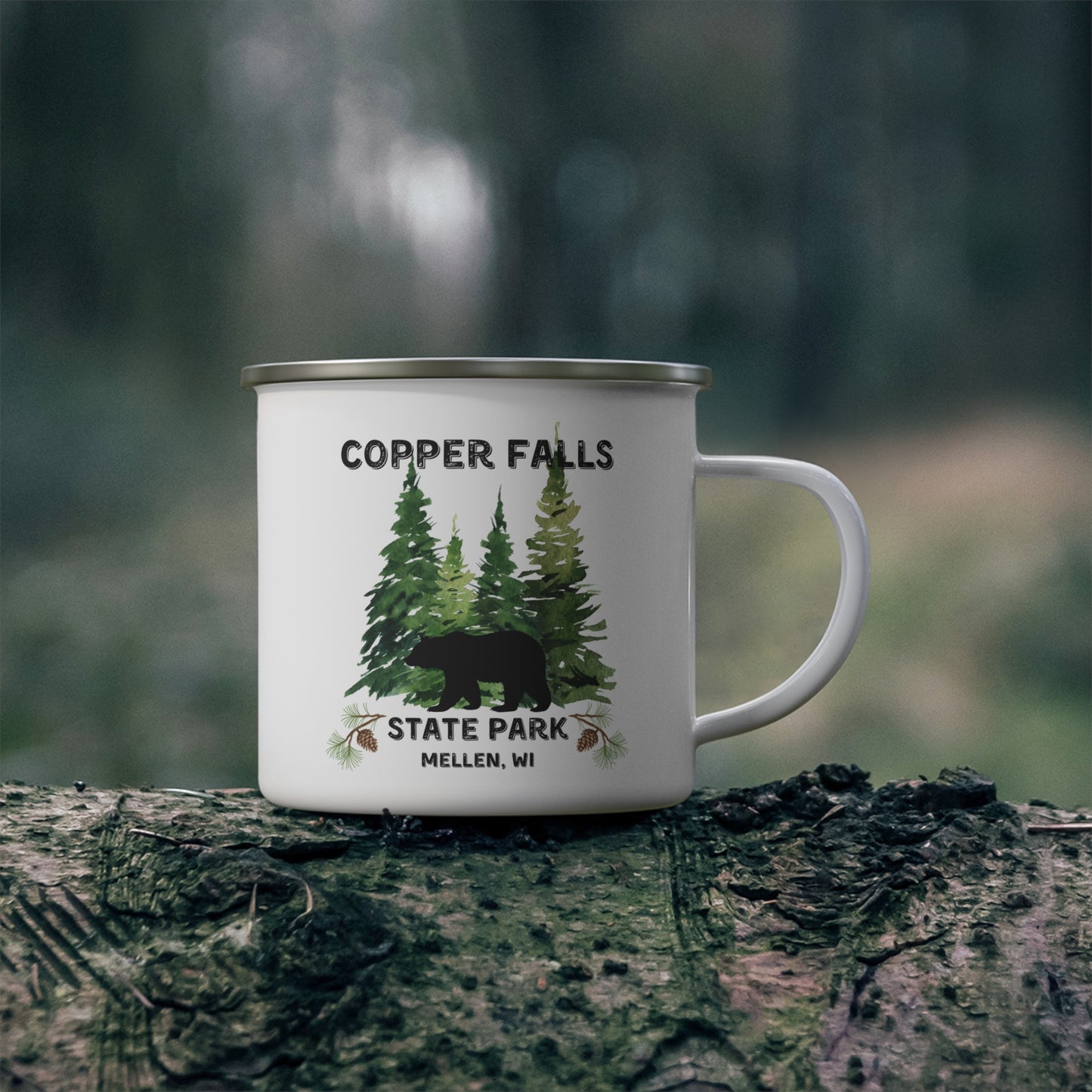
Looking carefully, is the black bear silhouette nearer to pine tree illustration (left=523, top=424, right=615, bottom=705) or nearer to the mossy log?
pine tree illustration (left=523, top=424, right=615, bottom=705)

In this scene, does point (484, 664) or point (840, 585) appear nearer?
point (484, 664)

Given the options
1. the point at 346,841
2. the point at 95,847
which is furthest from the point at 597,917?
the point at 95,847

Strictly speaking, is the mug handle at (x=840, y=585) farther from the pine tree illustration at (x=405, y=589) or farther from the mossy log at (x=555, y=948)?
the pine tree illustration at (x=405, y=589)

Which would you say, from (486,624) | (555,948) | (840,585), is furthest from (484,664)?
(840,585)

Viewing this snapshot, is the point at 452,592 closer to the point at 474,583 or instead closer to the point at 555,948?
the point at 474,583

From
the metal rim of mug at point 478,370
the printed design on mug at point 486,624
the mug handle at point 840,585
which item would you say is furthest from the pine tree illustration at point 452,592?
the mug handle at point 840,585

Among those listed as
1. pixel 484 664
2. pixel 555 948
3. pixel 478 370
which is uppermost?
pixel 478 370

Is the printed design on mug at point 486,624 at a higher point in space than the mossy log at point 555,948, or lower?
higher

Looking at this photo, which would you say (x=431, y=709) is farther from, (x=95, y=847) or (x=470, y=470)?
(x=95, y=847)
